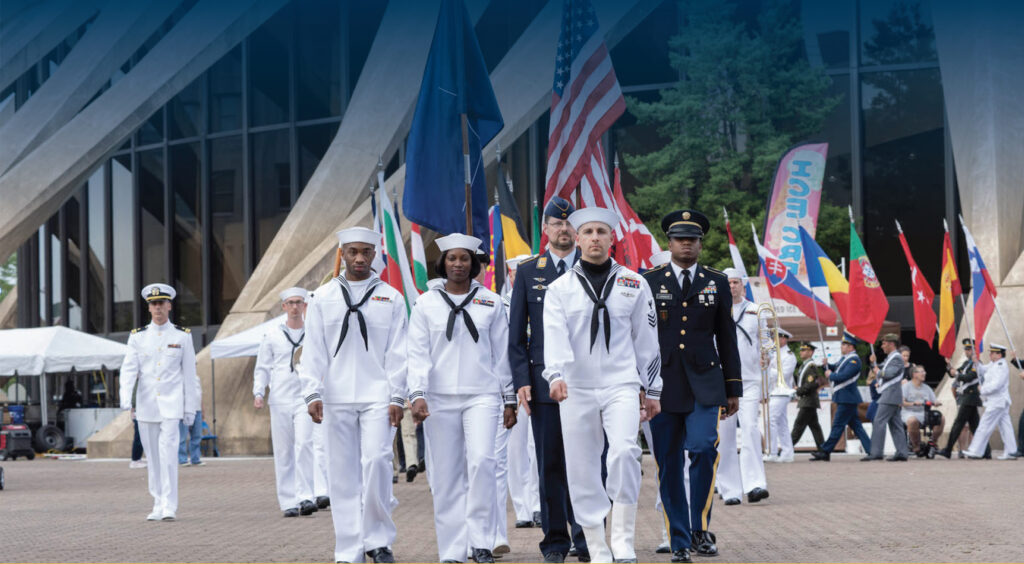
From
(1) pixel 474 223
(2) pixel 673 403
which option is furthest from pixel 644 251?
(2) pixel 673 403

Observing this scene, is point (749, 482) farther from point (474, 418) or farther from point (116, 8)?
point (116, 8)

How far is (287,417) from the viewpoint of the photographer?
13.6 metres

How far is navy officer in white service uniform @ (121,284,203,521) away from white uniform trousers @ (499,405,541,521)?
3.16m

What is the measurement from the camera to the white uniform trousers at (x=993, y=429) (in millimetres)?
22438

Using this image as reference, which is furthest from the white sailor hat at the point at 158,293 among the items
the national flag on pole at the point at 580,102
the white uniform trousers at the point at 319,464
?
the national flag on pole at the point at 580,102

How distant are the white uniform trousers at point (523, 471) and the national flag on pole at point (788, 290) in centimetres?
1302

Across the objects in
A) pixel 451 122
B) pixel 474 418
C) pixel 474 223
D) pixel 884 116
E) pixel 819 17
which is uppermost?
pixel 819 17

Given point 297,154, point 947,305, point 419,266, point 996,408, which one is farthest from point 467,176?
point 297,154

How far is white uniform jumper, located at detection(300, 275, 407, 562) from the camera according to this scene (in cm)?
850

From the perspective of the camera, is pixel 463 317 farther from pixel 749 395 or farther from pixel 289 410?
pixel 749 395

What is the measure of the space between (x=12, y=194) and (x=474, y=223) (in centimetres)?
2577

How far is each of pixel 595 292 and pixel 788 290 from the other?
16715mm

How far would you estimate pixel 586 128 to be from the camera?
1209cm

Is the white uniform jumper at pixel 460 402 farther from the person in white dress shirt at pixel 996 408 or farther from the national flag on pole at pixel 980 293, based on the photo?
the national flag on pole at pixel 980 293
